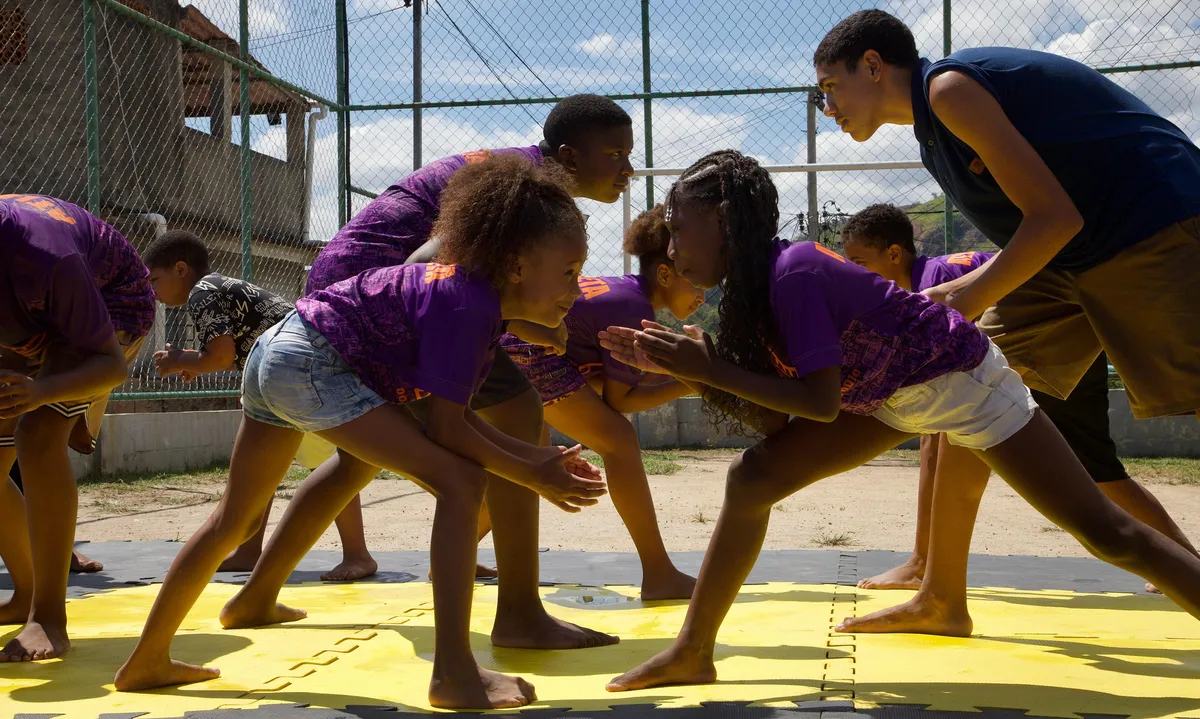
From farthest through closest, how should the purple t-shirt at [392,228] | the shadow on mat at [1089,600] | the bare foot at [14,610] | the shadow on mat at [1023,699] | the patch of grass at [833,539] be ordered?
the patch of grass at [833,539] → the shadow on mat at [1089,600] → the bare foot at [14,610] → the purple t-shirt at [392,228] → the shadow on mat at [1023,699]

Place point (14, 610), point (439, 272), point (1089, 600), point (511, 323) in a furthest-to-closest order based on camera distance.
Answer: point (1089, 600) → point (14, 610) → point (511, 323) → point (439, 272)

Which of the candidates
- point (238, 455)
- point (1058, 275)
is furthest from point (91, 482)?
point (1058, 275)

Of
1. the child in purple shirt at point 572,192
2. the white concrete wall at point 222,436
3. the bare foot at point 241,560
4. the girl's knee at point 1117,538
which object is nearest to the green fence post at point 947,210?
the white concrete wall at point 222,436

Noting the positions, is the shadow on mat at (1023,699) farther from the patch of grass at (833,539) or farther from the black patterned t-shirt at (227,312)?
the patch of grass at (833,539)

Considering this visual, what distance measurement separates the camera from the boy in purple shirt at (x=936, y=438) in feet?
13.6

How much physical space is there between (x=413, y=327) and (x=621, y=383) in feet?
5.72

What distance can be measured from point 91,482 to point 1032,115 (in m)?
7.71

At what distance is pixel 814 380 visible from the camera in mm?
2529

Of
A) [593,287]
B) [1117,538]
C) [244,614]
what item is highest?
[593,287]

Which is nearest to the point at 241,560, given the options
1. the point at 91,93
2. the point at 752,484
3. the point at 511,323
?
the point at 511,323

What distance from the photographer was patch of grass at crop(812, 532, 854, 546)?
595 cm

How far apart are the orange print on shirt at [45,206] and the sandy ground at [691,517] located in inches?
115

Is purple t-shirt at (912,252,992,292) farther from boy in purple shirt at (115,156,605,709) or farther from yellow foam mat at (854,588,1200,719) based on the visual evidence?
boy in purple shirt at (115,156,605,709)

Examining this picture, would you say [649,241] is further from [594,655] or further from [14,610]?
[14,610]
